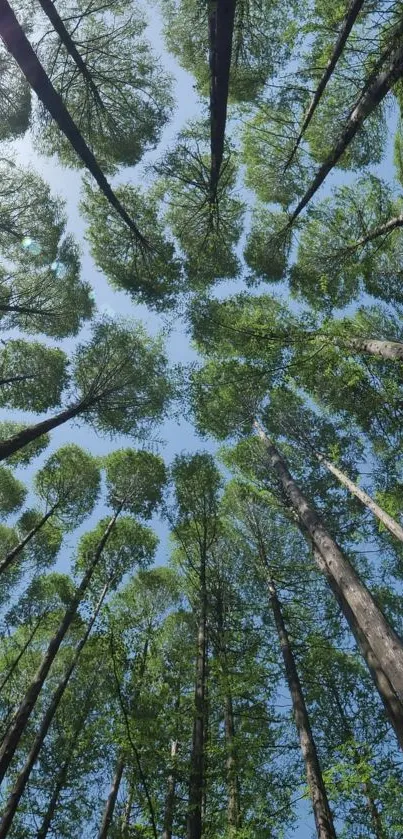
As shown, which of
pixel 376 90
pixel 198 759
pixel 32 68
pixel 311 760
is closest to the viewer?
pixel 198 759

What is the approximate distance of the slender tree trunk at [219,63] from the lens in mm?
4125

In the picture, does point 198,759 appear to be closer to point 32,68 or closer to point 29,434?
point 29,434

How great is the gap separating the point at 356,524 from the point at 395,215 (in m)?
7.47

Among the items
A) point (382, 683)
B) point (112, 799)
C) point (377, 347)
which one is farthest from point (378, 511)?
point (112, 799)

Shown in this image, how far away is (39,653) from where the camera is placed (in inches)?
463

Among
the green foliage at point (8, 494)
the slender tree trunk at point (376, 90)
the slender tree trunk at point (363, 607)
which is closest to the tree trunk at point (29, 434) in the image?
the slender tree trunk at point (363, 607)

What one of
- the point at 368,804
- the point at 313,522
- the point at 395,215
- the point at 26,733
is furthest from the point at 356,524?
the point at 26,733

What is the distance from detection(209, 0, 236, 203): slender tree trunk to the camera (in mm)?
4125

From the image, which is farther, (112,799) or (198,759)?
(112,799)

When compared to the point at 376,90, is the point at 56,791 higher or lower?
lower

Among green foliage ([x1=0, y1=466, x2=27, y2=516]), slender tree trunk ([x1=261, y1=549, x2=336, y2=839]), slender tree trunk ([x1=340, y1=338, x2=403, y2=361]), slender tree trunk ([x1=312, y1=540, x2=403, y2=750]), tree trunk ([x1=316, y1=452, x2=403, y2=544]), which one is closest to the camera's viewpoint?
slender tree trunk ([x1=312, y1=540, x2=403, y2=750])

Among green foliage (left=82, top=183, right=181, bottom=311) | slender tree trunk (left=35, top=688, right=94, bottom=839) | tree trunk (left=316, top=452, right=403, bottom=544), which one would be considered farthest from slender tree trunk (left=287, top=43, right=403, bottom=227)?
slender tree trunk (left=35, top=688, right=94, bottom=839)

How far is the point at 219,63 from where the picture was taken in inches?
181

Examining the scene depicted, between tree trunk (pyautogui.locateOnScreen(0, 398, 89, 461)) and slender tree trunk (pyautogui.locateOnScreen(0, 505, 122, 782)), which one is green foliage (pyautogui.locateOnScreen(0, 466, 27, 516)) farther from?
slender tree trunk (pyautogui.locateOnScreen(0, 505, 122, 782))
